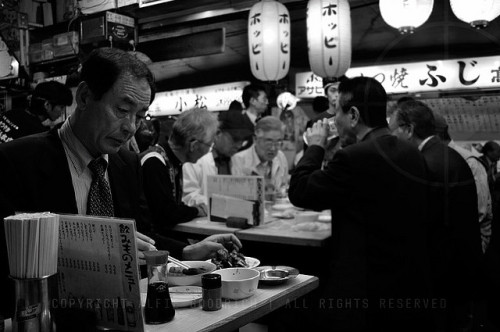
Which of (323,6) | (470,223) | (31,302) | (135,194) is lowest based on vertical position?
(470,223)

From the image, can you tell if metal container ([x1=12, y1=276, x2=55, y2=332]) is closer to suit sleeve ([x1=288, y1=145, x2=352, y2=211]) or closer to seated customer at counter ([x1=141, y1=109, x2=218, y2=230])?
suit sleeve ([x1=288, y1=145, x2=352, y2=211])

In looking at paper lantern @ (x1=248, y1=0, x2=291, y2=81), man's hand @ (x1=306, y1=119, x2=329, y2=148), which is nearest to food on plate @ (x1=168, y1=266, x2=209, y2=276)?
man's hand @ (x1=306, y1=119, x2=329, y2=148)

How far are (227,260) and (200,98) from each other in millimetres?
10863

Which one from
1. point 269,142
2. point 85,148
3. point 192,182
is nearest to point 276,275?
point 85,148

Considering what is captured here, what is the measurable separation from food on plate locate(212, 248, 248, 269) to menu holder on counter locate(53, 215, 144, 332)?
862mm

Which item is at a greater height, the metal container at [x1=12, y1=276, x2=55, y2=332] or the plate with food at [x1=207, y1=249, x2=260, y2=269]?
the metal container at [x1=12, y1=276, x2=55, y2=332]

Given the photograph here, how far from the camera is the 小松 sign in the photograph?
9.22 metres

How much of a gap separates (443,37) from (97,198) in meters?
9.56

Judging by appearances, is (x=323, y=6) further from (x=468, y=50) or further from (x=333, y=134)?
(x=468, y=50)

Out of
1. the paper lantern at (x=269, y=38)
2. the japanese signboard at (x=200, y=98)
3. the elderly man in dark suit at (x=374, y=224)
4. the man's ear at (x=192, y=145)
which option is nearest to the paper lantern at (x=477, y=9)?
the elderly man in dark suit at (x=374, y=224)

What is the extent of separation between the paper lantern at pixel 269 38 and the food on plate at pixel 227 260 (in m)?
4.49

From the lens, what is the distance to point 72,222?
1640mm

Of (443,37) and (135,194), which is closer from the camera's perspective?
(135,194)

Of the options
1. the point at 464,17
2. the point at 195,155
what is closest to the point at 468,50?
the point at 464,17
